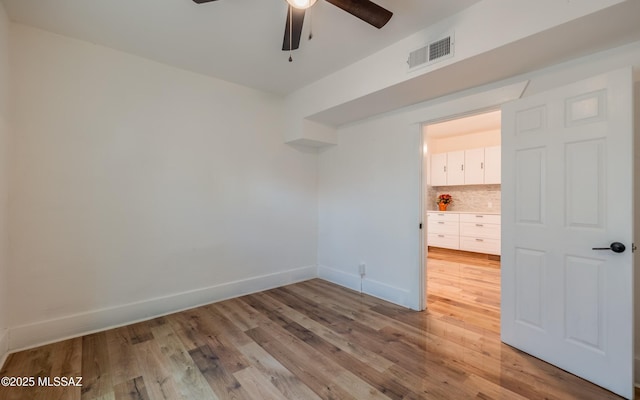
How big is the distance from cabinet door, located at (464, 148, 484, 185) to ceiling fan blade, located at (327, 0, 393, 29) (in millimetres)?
5081

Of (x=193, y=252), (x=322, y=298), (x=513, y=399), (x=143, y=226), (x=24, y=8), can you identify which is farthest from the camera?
(x=322, y=298)

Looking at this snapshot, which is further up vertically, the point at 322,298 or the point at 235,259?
the point at 235,259

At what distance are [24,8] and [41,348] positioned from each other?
2.78 metres

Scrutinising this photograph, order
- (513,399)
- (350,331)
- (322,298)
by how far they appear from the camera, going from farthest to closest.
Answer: (322,298)
(350,331)
(513,399)

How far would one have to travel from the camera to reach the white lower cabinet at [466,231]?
5.44 metres

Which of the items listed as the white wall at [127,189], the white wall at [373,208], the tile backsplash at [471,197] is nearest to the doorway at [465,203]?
the tile backsplash at [471,197]

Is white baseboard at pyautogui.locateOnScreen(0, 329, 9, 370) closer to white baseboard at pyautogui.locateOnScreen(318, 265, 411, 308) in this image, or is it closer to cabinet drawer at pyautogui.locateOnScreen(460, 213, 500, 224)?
white baseboard at pyautogui.locateOnScreen(318, 265, 411, 308)

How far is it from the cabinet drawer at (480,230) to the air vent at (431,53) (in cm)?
448

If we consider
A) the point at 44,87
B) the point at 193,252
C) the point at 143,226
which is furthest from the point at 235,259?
the point at 44,87

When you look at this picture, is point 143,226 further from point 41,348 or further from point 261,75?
point 261,75

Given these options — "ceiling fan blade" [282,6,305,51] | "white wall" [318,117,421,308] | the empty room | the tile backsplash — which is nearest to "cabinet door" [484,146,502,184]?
the tile backsplash

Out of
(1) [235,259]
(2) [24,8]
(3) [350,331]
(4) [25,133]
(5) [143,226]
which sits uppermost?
(2) [24,8]

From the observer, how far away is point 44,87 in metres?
2.33

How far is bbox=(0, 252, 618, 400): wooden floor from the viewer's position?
175cm
